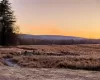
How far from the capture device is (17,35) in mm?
73688

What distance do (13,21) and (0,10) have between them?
3653 millimetres

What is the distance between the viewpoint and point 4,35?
72.1m

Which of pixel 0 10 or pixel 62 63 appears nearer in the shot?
pixel 62 63

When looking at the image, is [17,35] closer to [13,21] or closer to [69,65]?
[13,21]

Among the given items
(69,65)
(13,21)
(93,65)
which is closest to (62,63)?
(69,65)

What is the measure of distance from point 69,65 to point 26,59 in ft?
22.8

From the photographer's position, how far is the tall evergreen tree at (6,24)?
7138cm

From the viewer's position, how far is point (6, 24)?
71.4 m

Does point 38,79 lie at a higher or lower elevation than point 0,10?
lower

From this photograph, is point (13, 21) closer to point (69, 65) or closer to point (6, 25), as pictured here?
point (6, 25)

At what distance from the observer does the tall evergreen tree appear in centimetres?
7138

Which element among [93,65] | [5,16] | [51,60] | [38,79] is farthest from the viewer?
[5,16]

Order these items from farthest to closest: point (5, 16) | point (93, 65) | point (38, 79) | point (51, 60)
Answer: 1. point (5, 16)
2. point (51, 60)
3. point (93, 65)
4. point (38, 79)

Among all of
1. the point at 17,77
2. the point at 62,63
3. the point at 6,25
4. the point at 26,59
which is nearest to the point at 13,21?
the point at 6,25
